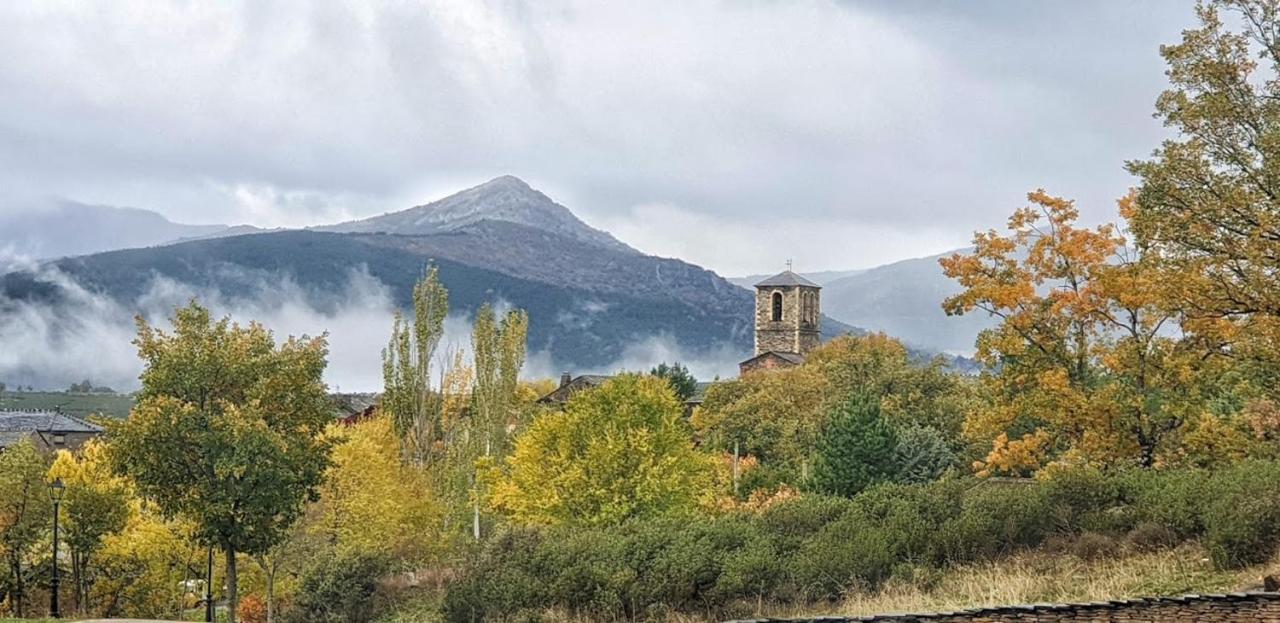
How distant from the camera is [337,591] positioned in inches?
1155

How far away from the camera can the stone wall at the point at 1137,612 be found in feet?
34.8

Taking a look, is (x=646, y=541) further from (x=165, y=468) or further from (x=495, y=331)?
(x=495, y=331)

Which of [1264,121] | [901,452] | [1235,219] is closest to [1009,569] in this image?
[1235,219]

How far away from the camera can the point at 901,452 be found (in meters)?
47.5

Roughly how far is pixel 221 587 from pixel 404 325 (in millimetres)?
15659

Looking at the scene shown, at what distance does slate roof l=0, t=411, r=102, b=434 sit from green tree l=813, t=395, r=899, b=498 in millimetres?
57371

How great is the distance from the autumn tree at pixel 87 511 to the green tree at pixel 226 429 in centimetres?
1118

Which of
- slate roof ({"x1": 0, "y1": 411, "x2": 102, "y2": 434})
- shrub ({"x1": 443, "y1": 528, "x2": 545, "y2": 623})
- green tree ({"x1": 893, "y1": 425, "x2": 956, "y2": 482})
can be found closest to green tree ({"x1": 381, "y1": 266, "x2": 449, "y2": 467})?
green tree ({"x1": 893, "y1": 425, "x2": 956, "y2": 482})

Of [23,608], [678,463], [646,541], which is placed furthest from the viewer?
[23,608]

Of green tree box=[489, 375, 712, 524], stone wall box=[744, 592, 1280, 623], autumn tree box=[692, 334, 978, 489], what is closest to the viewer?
stone wall box=[744, 592, 1280, 623]

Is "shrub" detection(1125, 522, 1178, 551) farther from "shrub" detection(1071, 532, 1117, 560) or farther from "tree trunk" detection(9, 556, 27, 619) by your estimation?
"tree trunk" detection(9, 556, 27, 619)

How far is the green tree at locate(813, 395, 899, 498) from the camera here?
1673 inches

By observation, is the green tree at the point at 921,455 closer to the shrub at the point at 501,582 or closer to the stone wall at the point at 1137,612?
the shrub at the point at 501,582

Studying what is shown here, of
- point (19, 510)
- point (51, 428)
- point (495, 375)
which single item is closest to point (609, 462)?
point (19, 510)
